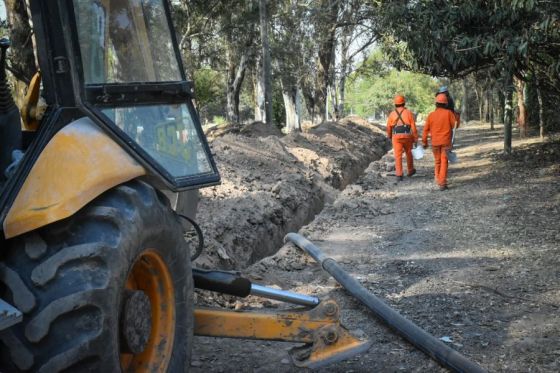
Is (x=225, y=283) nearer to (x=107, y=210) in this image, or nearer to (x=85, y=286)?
(x=107, y=210)

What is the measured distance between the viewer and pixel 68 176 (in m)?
2.63

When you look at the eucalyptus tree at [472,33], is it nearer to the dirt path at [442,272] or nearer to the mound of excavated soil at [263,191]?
the dirt path at [442,272]

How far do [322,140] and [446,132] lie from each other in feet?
22.7

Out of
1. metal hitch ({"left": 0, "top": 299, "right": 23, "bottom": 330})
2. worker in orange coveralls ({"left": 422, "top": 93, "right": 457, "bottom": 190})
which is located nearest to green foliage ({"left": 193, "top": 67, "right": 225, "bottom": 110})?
worker in orange coveralls ({"left": 422, "top": 93, "right": 457, "bottom": 190})

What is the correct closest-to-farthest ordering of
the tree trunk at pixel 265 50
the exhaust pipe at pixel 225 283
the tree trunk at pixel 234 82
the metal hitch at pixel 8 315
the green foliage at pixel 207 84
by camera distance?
the metal hitch at pixel 8 315, the exhaust pipe at pixel 225 283, the tree trunk at pixel 265 50, the tree trunk at pixel 234 82, the green foliage at pixel 207 84

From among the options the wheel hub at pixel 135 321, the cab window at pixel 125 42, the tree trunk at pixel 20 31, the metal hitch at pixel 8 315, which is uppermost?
the tree trunk at pixel 20 31

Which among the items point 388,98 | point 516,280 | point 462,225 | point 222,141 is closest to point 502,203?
point 462,225

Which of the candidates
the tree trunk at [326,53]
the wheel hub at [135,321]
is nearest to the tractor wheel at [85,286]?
the wheel hub at [135,321]

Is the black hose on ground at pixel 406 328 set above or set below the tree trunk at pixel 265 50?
below

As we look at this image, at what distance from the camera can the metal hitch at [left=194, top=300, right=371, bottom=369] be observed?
3.64 metres

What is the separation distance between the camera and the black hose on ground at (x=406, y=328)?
4062mm

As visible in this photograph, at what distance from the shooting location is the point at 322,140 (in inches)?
738

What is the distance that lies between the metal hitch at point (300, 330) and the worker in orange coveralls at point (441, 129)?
893 cm

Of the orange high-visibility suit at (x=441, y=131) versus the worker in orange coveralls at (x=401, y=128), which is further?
the worker in orange coveralls at (x=401, y=128)
